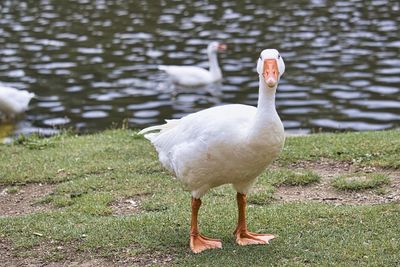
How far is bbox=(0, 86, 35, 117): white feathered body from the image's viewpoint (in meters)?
15.8

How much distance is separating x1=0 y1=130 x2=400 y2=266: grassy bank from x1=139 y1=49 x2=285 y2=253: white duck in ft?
1.28

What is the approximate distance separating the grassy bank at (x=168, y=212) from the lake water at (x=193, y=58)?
4232mm

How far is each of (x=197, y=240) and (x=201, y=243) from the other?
2.2 inches

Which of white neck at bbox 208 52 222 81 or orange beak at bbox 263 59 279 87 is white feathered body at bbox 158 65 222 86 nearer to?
white neck at bbox 208 52 222 81

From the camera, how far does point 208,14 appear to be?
81.7ft

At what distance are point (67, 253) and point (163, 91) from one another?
1147 cm

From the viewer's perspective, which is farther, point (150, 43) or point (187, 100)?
point (150, 43)

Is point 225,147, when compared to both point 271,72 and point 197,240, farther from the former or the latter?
point 197,240

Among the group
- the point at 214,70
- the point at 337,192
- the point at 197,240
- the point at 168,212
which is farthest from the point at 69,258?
the point at 214,70

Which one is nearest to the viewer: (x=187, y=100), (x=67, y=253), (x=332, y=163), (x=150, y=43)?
(x=67, y=253)

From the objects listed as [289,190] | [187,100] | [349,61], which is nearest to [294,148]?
[289,190]

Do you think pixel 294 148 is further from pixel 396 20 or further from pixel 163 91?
pixel 396 20

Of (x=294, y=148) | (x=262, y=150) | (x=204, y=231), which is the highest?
(x=262, y=150)

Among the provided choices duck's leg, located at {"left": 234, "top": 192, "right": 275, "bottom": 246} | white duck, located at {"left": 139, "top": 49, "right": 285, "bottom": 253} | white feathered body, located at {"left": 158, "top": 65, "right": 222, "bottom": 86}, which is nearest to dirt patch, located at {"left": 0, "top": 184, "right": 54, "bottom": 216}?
white duck, located at {"left": 139, "top": 49, "right": 285, "bottom": 253}
